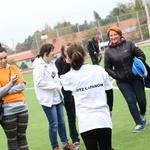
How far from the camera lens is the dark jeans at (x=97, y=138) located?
14.3ft

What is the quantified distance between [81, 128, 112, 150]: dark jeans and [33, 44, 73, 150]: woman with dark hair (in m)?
2.09

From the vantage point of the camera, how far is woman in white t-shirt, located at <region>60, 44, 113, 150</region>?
4.34m

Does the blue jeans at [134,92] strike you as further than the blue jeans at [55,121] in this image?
Yes

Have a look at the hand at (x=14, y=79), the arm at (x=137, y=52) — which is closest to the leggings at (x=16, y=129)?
the hand at (x=14, y=79)

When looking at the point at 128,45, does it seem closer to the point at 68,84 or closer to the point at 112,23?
the point at 68,84

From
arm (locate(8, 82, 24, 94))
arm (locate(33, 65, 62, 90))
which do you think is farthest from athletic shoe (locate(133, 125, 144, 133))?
arm (locate(8, 82, 24, 94))

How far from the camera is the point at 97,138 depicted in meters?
4.43

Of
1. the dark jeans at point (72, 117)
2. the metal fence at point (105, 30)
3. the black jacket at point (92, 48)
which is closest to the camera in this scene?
the dark jeans at point (72, 117)

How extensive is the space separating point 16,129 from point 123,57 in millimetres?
2335

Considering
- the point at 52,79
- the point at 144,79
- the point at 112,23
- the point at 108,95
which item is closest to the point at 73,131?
the point at 52,79

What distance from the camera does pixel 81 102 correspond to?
14.6 feet

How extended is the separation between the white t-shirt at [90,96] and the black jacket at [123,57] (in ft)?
8.51

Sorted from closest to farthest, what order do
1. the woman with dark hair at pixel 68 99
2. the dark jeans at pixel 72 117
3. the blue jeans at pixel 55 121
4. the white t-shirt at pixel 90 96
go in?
1. the white t-shirt at pixel 90 96
2. the blue jeans at pixel 55 121
3. the woman with dark hair at pixel 68 99
4. the dark jeans at pixel 72 117

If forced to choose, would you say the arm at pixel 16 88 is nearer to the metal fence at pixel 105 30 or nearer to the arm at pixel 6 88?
the arm at pixel 6 88
